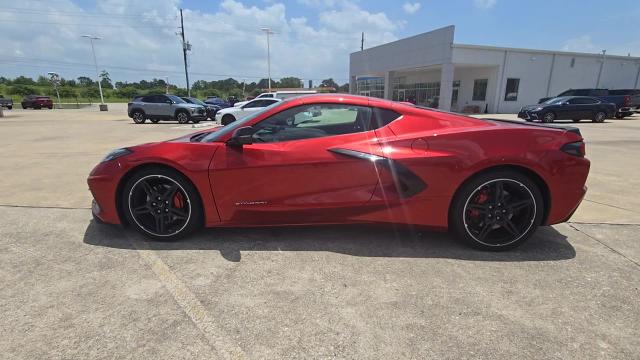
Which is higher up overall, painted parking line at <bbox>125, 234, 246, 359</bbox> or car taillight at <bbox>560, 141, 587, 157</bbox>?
car taillight at <bbox>560, 141, 587, 157</bbox>

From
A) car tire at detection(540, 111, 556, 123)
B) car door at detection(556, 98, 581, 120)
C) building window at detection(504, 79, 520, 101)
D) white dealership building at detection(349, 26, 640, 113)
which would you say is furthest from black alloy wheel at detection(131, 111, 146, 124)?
building window at detection(504, 79, 520, 101)

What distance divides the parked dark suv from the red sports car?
16.9 metres

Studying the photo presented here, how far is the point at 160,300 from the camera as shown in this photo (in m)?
2.38

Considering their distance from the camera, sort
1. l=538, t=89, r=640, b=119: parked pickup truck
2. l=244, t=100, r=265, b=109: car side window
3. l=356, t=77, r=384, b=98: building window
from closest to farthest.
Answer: l=244, t=100, r=265, b=109: car side window
l=538, t=89, r=640, b=119: parked pickup truck
l=356, t=77, r=384, b=98: building window

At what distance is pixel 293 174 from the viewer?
3018 mm

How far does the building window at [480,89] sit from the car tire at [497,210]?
100.0 feet

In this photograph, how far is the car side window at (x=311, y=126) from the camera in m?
3.14

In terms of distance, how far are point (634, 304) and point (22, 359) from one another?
374 centimetres

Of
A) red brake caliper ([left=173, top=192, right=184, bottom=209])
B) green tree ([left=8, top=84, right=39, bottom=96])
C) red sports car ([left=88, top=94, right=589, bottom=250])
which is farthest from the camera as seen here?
green tree ([left=8, top=84, right=39, bottom=96])

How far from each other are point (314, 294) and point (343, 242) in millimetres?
911

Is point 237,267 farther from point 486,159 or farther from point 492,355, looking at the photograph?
point 486,159

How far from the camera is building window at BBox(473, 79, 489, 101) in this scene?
2997 centimetres

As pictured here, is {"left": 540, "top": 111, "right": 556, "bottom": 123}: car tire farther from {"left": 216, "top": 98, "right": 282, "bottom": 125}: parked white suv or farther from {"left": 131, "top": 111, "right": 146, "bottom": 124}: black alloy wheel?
{"left": 131, "top": 111, "right": 146, "bottom": 124}: black alloy wheel

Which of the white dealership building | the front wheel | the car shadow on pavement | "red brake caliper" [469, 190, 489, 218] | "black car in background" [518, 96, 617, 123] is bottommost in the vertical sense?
the car shadow on pavement
